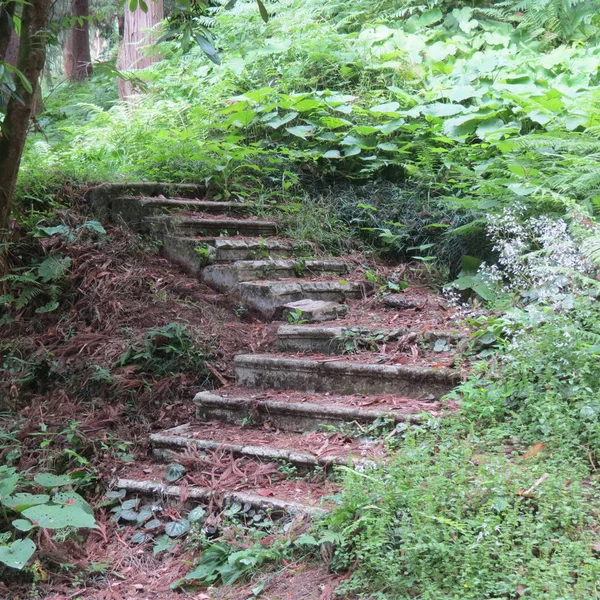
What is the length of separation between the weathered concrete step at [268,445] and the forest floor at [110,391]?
0.18 m

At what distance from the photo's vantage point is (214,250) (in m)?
4.94

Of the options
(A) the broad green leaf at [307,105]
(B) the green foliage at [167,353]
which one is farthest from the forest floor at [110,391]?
(A) the broad green leaf at [307,105]

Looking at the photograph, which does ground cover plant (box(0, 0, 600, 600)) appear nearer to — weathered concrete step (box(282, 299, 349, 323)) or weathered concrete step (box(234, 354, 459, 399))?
weathered concrete step (box(234, 354, 459, 399))

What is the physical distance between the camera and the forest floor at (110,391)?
8.92ft

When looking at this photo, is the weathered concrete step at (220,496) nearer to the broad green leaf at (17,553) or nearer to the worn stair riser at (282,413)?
the worn stair riser at (282,413)

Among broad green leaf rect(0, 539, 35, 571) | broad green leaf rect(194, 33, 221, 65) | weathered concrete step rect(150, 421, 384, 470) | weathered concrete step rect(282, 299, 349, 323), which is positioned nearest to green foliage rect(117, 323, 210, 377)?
weathered concrete step rect(150, 421, 384, 470)

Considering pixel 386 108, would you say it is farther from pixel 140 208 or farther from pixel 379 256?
pixel 140 208

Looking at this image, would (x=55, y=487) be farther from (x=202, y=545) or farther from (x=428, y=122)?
(x=428, y=122)

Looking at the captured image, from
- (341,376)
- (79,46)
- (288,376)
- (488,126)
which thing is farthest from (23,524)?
(79,46)

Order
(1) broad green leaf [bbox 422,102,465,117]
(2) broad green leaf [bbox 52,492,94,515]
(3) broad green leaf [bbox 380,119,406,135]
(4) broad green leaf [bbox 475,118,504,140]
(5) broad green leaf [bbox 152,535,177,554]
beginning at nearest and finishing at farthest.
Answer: (5) broad green leaf [bbox 152,535,177,554]
(2) broad green leaf [bbox 52,492,94,515]
(4) broad green leaf [bbox 475,118,504,140]
(1) broad green leaf [bbox 422,102,465,117]
(3) broad green leaf [bbox 380,119,406,135]

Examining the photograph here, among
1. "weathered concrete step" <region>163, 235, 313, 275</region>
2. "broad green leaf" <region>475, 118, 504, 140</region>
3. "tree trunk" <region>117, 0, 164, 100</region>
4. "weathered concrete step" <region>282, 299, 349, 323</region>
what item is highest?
"tree trunk" <region>117, 0, 164, 100</region>

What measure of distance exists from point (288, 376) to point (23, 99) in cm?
236

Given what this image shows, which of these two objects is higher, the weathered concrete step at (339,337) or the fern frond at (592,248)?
the fern frond at (592,248)

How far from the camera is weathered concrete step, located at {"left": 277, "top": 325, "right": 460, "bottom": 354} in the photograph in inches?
145
